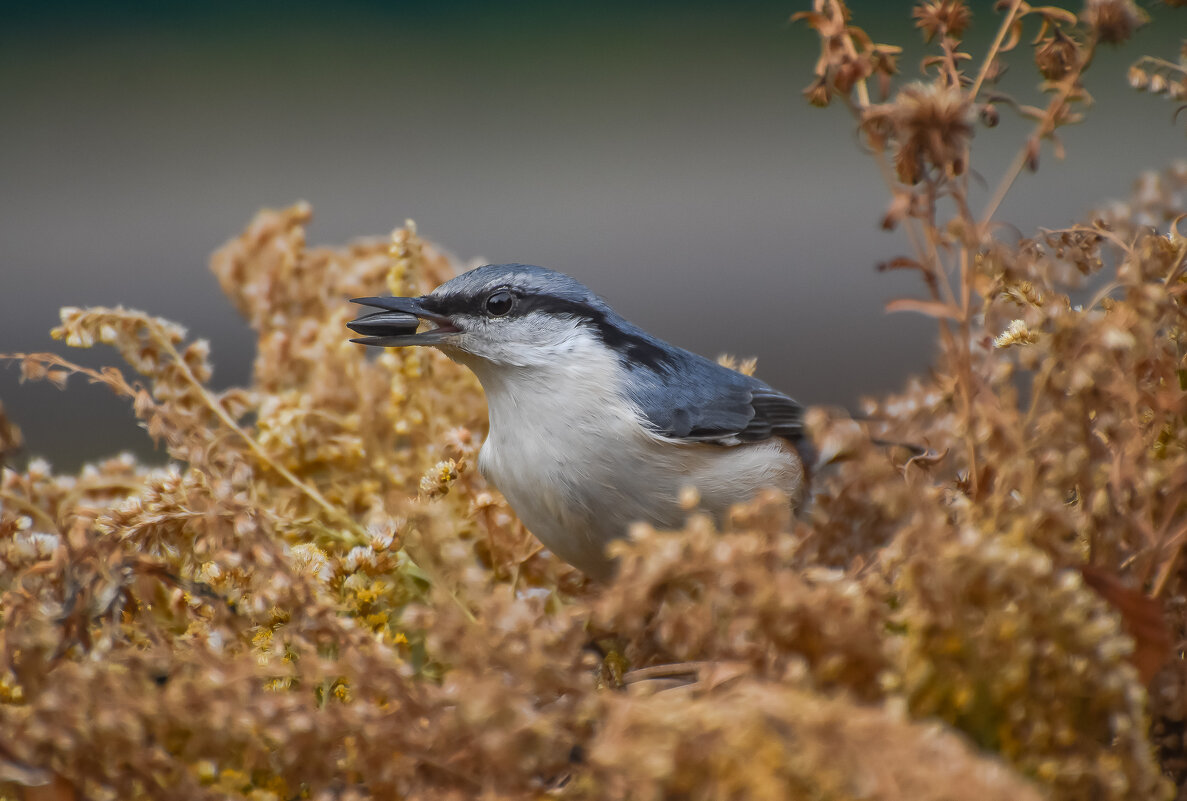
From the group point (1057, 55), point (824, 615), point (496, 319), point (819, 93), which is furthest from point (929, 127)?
point (496, 319)

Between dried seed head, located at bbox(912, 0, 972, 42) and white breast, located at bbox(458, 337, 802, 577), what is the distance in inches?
22.5

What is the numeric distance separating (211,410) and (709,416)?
650mm

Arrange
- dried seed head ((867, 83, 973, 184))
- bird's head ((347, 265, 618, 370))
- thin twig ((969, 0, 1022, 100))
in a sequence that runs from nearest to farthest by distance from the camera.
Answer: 1. dried seed head ((867, 83, 973, 184))
2. thin twig ((969, 0, 1022, 100))
3. bird's head ((347, 265, 618, 370))

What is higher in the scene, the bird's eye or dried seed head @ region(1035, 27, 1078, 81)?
dried seed head @ region(1035, 27, 1078, 81)

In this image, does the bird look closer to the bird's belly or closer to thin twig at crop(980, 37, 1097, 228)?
the bird's belly

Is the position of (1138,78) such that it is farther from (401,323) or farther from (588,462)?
(401,323)

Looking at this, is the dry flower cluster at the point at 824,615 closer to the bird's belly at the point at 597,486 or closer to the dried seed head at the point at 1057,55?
the dried seed head at the point at 1057,55

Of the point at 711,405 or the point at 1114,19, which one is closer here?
the point at 1114,19

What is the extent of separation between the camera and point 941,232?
0.73m

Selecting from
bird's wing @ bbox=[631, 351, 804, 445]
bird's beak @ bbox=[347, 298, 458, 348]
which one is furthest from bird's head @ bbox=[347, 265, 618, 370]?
bird's wing @ bbox=[631, 351, 804, 445]

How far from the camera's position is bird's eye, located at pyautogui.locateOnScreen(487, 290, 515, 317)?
138 cm

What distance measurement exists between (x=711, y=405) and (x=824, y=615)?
0.79 m

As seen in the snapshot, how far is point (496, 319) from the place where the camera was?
137 cm

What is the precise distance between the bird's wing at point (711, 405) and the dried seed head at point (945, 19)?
57 centimetres
